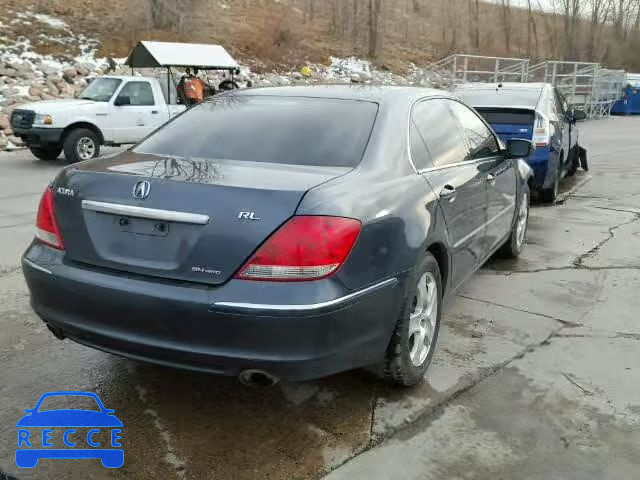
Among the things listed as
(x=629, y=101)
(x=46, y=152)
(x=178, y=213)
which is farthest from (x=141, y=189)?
(x=629, y=101)

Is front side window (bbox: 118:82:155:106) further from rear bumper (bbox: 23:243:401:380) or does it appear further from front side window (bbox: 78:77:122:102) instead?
rear bumper (bbox: 23:243:401:380)

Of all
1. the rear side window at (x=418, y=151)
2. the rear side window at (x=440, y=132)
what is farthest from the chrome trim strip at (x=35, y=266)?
the rear side window at (x=440, y=132)

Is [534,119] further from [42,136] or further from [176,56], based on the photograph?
[176,56]

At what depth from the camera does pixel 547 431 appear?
10.5 ft

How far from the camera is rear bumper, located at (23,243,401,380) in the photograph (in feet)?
8.79

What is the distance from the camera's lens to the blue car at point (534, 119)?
8492 millimetres

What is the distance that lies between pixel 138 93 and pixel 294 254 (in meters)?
12.1

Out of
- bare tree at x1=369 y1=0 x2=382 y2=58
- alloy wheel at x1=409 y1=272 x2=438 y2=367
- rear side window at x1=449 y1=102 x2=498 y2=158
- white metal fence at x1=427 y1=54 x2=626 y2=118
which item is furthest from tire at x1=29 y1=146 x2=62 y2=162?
bare tree at x1=369 y1=0 x2=382 y2=58

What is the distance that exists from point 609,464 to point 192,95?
14512mm

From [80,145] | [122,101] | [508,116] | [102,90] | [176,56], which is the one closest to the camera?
[508,116]

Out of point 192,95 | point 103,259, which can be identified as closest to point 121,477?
point 103,259

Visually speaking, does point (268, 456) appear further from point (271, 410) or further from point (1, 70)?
point (1, 70)

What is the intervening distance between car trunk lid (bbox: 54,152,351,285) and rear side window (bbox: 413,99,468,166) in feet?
3.40

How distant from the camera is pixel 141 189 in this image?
2910 mm
